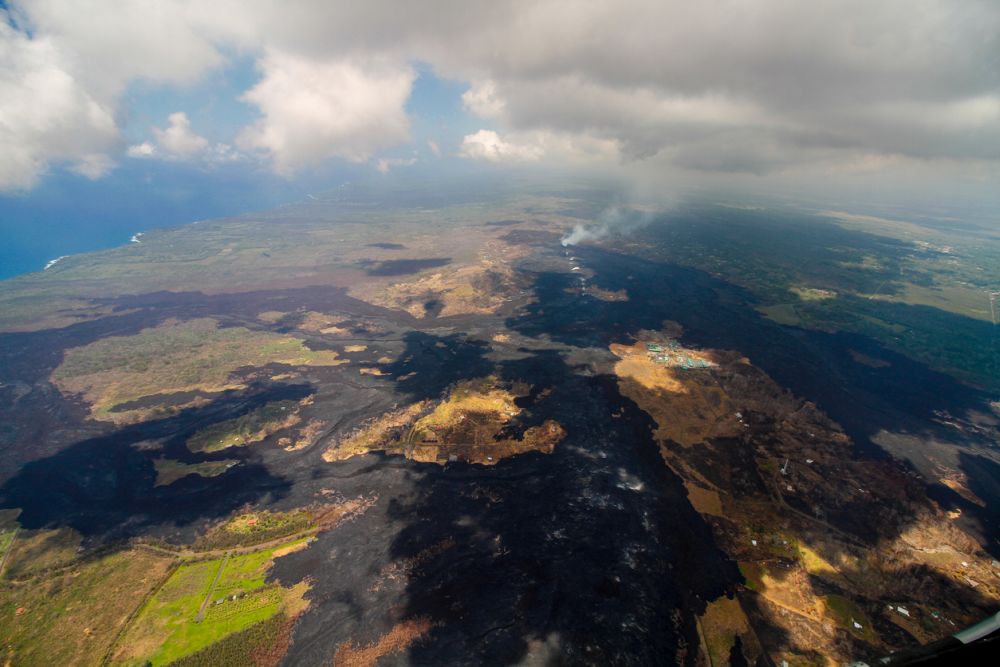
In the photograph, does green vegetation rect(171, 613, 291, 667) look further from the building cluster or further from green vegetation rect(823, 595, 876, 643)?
the building cluster

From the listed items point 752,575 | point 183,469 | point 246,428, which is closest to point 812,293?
point 752,575

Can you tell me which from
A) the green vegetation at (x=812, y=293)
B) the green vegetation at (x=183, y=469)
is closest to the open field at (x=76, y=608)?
the green vegetation at (x=183, y=469)

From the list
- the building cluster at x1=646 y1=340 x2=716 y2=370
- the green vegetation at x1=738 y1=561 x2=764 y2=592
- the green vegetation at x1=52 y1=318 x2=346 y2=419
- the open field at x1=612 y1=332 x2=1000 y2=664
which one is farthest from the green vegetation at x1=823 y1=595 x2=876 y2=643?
the green vegetation at x1=52 y1=318 x2=346 y2=419

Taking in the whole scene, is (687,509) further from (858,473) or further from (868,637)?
(858,473)

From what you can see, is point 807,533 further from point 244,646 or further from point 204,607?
point 204,607

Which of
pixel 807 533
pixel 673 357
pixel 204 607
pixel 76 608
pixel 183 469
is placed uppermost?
pixel 673 357

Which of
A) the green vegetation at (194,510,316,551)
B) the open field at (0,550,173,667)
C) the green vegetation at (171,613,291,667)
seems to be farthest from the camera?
the green vegetation at (194,510,316,551)
